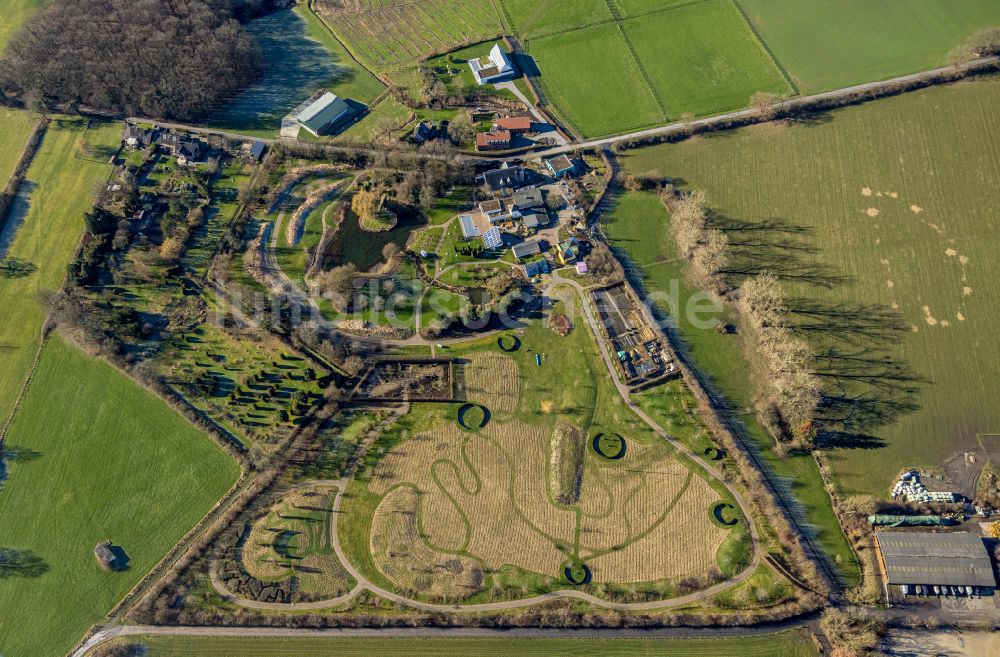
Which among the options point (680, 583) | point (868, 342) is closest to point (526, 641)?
point (680, 583)

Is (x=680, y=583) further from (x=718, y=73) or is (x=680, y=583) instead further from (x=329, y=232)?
(x=718, y=73)

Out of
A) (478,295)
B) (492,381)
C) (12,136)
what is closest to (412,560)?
(492,381)

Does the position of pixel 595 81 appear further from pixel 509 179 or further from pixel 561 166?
pixel 509 179

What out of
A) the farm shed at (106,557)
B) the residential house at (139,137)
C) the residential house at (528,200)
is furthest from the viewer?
the residential house at (139,137)

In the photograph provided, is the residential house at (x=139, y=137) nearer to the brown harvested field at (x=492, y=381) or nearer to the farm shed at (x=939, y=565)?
the brown harvested field at (x=492, y=381)

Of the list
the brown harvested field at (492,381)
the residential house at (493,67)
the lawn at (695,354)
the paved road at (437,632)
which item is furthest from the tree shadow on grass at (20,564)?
the residential house at (493,67)

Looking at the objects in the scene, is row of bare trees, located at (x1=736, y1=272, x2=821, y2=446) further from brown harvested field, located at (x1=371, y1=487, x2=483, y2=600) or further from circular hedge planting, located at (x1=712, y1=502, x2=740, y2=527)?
brown harvested field, located at (x1=371, y1=487, x2=483, y2=600)
